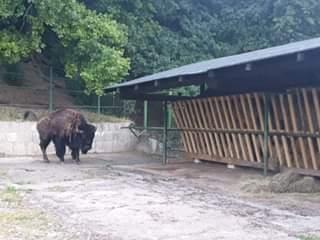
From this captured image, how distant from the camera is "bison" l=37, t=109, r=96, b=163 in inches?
541

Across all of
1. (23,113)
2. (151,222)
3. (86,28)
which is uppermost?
(86,28)

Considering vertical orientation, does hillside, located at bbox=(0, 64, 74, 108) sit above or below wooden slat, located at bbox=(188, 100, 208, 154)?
above

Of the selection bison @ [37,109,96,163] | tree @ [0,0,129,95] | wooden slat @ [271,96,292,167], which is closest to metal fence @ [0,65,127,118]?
tree @ [0,0,129,95]

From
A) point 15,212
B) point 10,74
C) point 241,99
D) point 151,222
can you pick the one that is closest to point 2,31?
point 10,74

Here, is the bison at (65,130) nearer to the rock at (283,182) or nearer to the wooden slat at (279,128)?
the wooden slat at (279,128)

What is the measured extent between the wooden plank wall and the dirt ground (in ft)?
2.18

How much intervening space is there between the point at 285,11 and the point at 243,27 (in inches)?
77.1

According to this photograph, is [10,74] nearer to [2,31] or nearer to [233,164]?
[2,31]

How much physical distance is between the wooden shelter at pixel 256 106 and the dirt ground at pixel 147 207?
0.78m

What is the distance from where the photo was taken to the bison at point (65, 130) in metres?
13.8

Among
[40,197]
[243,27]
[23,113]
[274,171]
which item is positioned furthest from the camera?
[243,27]

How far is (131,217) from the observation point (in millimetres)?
6555

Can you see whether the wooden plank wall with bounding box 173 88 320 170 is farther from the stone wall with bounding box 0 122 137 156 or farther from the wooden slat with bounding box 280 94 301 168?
the stone wall with bounding box 0 122 137 156

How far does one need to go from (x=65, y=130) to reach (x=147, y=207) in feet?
22.6
